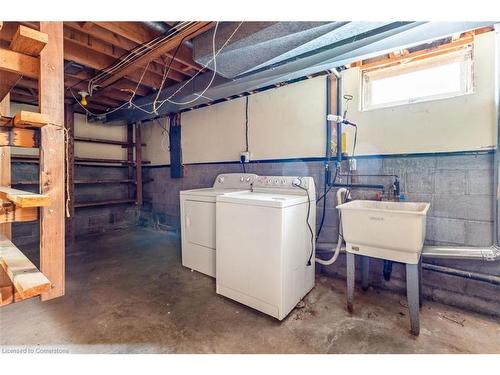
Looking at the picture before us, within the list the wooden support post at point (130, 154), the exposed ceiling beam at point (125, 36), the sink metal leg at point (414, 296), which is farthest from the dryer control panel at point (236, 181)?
the wooden support post at point (130, 154)

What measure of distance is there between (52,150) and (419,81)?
256 centimetres

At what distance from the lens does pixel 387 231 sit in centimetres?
155

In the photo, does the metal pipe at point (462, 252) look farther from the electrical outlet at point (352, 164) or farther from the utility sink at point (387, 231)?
the electrical outlet at point (352, 164)

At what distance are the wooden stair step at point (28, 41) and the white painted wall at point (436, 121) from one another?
2202 millimetres

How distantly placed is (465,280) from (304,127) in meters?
1.86

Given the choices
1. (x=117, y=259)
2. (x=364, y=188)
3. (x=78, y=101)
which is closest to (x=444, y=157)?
(x=364, y=188)

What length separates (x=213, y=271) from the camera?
2.38 metres

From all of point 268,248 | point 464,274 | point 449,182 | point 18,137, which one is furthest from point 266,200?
point 464,274

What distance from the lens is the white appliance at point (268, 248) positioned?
5.43ft

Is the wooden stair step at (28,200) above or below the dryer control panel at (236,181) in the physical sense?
below

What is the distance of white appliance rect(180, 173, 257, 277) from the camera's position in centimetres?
236

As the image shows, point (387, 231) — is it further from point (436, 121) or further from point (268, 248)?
point (436, 121)

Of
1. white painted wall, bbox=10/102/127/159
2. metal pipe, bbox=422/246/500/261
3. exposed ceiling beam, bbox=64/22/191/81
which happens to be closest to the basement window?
metal pipe, bbox=422/246/500/261
